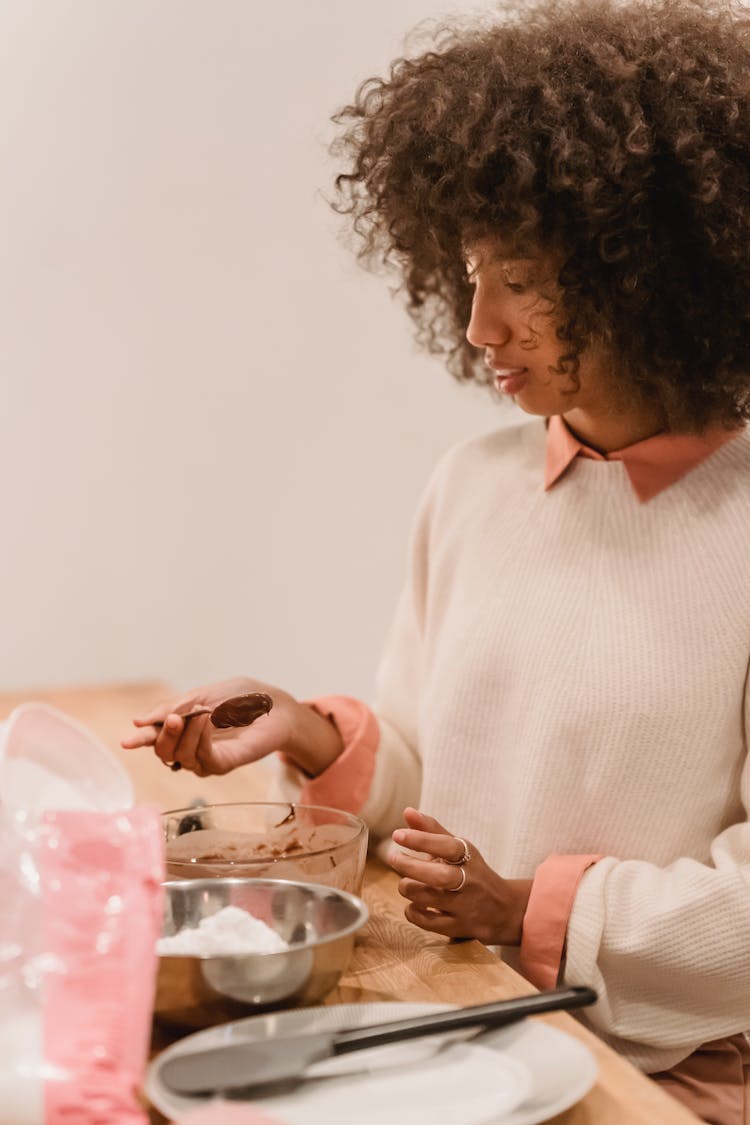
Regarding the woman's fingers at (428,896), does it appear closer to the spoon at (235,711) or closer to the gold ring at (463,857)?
the gold ring at (463,857)

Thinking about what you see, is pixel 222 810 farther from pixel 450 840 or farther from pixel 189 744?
pixel 450 840

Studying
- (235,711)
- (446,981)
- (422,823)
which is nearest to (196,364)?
(235,711)

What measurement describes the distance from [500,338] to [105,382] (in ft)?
4.47

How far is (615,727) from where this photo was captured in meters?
1.08

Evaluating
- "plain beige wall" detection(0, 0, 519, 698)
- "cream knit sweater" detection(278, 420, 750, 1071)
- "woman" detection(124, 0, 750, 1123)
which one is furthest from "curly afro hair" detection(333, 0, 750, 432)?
"plain beige wall" detection(0, 0, 519, 698)

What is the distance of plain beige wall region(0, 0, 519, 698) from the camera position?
2248mm

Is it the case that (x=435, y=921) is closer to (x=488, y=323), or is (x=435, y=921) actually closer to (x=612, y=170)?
(x=488, y=323)

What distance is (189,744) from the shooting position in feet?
3.36

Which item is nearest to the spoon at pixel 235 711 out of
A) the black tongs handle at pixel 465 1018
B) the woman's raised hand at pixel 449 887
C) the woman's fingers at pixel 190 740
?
the woman's fingers at pixel 190 740

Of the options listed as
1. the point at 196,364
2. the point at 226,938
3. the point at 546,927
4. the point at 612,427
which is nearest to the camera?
the point at 226,938

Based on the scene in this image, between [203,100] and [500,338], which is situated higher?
[203,100]

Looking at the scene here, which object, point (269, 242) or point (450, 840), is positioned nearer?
point (450, 840)

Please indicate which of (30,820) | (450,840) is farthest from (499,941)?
(30,820)

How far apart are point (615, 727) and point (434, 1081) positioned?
18.8 inches
